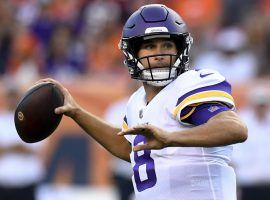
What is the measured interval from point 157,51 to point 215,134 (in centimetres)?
59

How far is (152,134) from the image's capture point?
3.71m

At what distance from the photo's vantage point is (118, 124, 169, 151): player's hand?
3.67 meters

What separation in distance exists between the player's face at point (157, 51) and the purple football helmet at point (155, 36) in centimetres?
1

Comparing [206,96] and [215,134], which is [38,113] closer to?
[206,96]

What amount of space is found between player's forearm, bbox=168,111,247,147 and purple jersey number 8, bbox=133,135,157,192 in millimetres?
438

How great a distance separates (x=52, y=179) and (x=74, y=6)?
2804mm

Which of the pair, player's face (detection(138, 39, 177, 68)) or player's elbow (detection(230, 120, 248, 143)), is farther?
player's face (detection(138, 39, 177, 68))

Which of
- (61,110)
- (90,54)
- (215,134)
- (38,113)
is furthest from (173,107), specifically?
(90,54)

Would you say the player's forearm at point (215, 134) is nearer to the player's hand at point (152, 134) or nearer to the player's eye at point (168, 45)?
the player's hand at point (152, 134)

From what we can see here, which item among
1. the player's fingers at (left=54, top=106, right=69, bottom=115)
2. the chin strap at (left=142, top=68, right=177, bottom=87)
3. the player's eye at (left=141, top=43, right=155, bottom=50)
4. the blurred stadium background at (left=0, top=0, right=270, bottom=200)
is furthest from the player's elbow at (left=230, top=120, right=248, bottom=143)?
the blurred stadium background at (left=0, top=0, right=270, bottom=200)

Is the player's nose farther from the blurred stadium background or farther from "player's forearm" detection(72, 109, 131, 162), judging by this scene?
the blurred stadium background

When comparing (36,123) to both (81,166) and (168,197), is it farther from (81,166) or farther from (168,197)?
(81,166)

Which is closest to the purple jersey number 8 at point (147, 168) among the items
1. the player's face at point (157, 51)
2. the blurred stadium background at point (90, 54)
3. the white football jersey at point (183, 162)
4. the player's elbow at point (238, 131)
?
the white football jersey at point (183, 162)

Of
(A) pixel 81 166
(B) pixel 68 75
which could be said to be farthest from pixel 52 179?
(B) pixel 68 75
